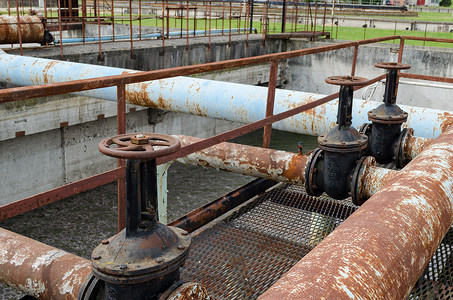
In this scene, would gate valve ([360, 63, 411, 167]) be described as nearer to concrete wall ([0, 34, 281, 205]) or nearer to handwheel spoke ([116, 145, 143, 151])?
handwheel spoke ([116, 145, 143, 151])

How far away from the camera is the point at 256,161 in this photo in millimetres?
3359

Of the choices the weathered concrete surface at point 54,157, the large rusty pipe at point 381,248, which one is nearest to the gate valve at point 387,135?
the large rusty pipe at point 381,248

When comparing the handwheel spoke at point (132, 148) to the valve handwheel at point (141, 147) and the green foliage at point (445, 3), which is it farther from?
the green foliage at point (445, 3)

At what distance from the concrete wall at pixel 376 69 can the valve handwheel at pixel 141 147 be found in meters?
11.7

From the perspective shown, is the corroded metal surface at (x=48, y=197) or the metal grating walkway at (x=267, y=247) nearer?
the corroded metal surface at (x=48, y=197)

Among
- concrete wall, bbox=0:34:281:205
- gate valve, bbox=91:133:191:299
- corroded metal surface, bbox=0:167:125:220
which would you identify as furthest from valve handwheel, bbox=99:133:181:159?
concrete wall, bbox=0:34:281:205

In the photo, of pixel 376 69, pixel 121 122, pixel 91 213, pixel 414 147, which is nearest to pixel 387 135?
pixel 414 147

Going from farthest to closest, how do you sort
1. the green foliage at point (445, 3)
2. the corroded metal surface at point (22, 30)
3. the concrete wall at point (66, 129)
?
the green foliage at point (445, 3), the corroded metal surface at point (22, 30), the concrete wall at point (66, 129)

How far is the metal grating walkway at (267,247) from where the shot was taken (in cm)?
264

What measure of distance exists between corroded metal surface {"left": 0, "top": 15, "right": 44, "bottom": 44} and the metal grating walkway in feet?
27.6

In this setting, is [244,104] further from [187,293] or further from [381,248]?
[381,248]

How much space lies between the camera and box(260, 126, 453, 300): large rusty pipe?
3.57 feet

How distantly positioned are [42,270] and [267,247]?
1.60 metres

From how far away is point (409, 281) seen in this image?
1295mm
